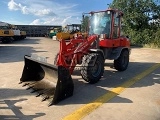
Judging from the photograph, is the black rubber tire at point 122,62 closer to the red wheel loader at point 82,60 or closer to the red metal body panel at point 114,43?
the red wheel loader at point 82,60

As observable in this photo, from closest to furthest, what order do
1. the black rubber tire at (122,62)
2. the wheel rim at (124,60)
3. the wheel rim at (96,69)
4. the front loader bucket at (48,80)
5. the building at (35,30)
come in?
the front loader bucket at (48,80) < the wheel rim at (96,69) < the black rubber tire at (122,62) < the wheel rim at (124,60) < the building at (35,30)

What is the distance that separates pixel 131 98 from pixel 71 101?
5.06 ft

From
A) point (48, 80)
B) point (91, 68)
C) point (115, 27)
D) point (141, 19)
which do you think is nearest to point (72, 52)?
point (91, 68)

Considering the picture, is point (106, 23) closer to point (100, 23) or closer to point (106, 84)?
point (100, 23)

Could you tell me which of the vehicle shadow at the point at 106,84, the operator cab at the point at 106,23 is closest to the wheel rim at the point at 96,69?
the vehicle shadow at the point at 106,84

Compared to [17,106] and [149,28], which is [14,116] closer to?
[17,106]

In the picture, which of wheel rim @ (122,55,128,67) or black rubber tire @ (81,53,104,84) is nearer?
black rubber tire @ (81,53,104,84)

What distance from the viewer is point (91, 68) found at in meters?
6.63

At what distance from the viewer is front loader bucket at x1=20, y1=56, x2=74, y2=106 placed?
205 inches

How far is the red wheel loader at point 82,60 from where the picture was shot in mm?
5438

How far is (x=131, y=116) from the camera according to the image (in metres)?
4.67

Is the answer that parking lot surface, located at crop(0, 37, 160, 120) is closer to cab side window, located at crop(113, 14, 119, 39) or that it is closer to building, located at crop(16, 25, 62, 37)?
cab side window, located at crop(113, 14, 119, 39)

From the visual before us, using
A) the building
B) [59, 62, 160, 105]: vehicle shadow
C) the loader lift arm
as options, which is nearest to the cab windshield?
the loader lift arm

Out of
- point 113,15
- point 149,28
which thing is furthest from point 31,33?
point 113,15
